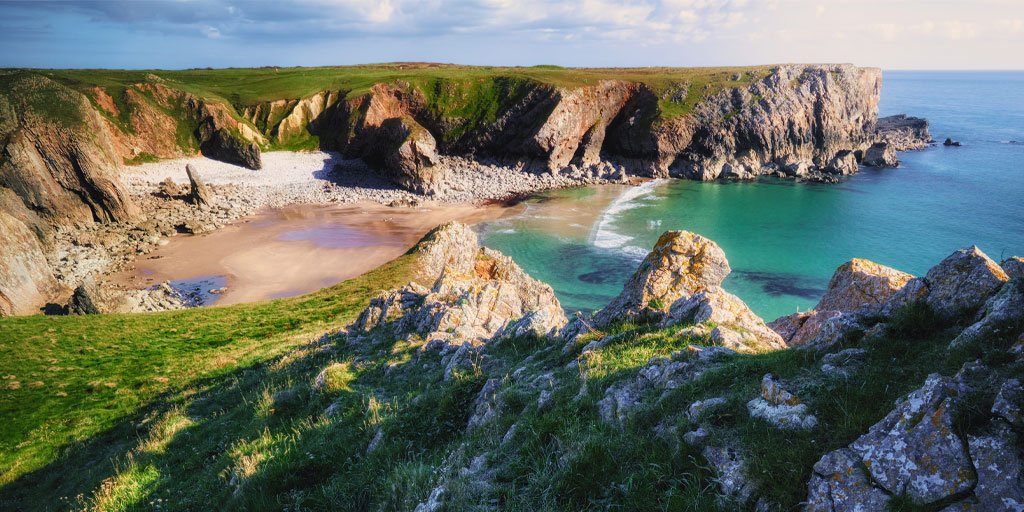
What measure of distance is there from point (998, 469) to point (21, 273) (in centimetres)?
5925

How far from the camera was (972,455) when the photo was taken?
14.6ft

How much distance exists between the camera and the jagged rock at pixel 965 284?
7691 millimetres

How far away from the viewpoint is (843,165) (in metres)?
106

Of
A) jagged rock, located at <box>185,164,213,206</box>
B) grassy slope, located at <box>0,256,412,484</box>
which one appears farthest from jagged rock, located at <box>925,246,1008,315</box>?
jagged rock, located at <box>185,164,213,206</box>

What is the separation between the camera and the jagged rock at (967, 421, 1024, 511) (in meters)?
4.11

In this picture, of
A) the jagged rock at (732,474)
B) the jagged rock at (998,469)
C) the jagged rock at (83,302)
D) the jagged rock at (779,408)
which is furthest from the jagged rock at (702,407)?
the jagged rock at (83,302)

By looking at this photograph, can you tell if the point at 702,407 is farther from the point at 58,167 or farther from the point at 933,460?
the point at 58,167

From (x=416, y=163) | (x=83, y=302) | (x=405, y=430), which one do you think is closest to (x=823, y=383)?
(x=405, y=430)

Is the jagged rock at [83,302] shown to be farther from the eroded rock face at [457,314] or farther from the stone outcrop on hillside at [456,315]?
the eroded rock face at [457,314]

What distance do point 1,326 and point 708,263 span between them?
1690 inches

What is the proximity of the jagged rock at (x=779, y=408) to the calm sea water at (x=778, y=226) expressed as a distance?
38812 millimetres

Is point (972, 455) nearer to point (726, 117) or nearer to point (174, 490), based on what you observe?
point (174, 490)

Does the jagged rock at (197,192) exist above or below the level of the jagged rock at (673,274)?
below

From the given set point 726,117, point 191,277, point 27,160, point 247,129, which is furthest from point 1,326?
point 726,117
